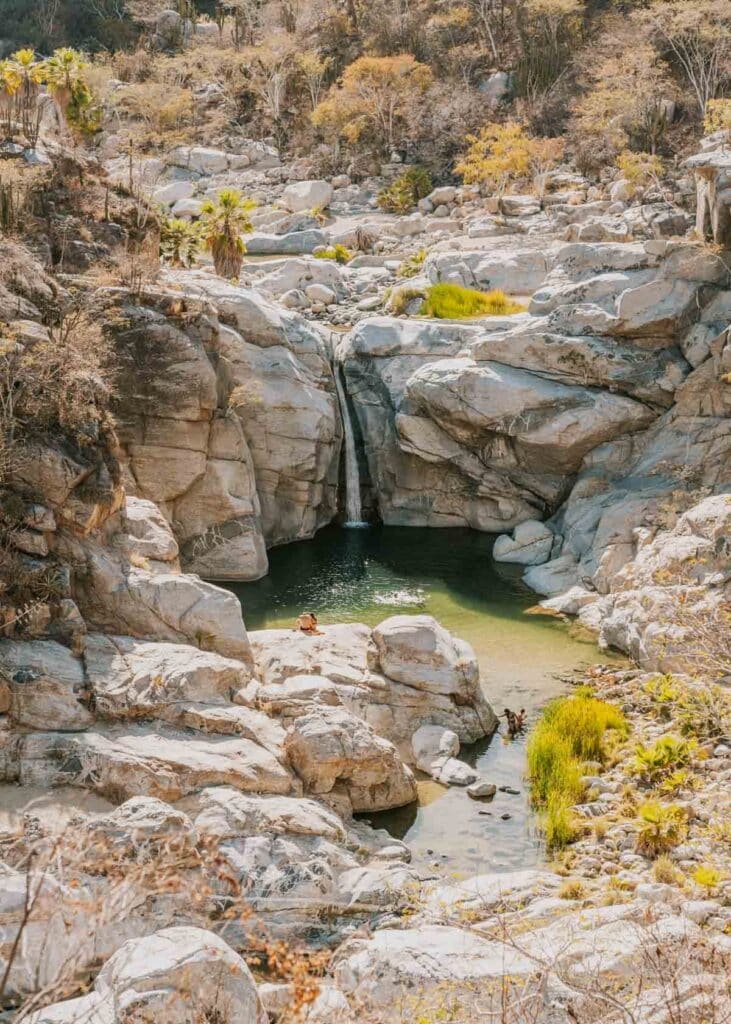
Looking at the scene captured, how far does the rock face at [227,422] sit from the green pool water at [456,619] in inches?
50.7

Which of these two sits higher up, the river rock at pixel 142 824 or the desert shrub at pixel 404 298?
the desert shrub at pixel 404 298

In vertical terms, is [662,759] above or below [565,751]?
above

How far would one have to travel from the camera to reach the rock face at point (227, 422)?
2381cm

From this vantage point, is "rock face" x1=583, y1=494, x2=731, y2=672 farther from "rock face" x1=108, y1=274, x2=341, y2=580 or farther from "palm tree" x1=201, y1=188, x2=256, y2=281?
"palm tree" x1=201, y1=188, x2=256, y2=281

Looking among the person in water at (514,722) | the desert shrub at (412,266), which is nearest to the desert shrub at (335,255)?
the desert shrub at (412,266)

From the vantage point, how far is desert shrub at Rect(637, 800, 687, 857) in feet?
44.1

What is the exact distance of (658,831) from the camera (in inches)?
531

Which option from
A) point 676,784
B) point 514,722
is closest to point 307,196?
point 514,722

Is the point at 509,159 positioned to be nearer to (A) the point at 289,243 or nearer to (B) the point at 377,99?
(A) the point at 289,243

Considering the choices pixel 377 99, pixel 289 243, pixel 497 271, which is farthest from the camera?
pixel 377 99

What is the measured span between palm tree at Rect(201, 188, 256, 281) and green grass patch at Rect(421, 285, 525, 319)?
20.1 feet

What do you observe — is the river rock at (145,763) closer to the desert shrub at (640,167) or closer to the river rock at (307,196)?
the desert shrub at (640,167)

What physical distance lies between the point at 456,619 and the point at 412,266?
19.3 m

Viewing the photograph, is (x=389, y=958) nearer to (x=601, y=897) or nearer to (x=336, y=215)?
(x=601, y=897)
